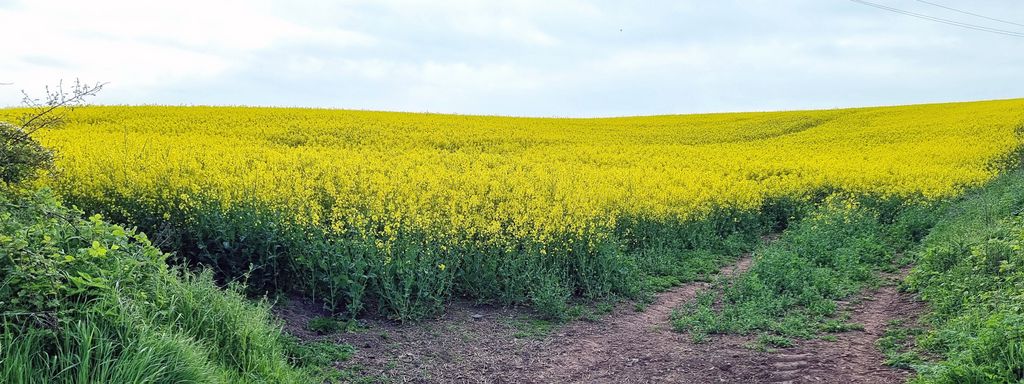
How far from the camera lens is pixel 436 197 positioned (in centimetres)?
1088

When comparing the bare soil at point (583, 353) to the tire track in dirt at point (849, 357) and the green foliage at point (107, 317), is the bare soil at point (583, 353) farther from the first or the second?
the green foliage at point (107, 317)

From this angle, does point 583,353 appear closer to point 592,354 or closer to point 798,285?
point 592,354

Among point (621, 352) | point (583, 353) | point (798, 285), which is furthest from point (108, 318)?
point (798, 285)

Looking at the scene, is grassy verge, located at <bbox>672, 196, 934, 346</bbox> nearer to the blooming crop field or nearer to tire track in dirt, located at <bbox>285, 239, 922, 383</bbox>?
tire track in dirt, located at <bbox>285, 239, 922, 383</bbox>

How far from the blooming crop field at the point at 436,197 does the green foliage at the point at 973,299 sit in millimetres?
3772

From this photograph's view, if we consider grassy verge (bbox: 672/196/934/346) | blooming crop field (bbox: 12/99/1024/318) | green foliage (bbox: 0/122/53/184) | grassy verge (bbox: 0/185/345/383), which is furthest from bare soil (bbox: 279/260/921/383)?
green foliage (bbox: 0/122/53/184)

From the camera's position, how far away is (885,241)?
12523mm

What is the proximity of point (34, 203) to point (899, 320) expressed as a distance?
351 inches

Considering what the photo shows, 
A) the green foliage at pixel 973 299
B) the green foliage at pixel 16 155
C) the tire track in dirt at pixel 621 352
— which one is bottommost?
the tire track in dirt at pixel 621 352

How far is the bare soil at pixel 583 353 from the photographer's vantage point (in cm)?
625

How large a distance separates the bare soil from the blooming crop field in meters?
0.48

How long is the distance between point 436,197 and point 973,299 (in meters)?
7.36

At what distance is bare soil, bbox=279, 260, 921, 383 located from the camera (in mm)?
6246

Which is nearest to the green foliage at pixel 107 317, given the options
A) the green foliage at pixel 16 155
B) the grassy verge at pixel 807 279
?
the green foliage at pixel 16 155
